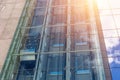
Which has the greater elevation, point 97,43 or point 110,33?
point 110,33

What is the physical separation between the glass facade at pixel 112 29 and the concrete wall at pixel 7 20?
7935 millimetres

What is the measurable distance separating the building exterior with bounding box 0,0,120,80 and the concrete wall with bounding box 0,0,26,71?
77 cm

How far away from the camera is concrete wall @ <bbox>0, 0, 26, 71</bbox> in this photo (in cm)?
2074

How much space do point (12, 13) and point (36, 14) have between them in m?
2.38

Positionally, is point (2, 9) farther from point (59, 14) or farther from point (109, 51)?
point (109, 51)

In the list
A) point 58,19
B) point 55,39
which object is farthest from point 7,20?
point 55,39

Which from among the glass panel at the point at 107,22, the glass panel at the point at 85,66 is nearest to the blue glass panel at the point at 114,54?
the glass panel at the point at 85,66

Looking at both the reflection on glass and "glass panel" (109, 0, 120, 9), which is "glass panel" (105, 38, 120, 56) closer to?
the reflection on glass

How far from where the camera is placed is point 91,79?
1714 centimetres

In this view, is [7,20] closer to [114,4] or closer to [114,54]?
[114,4]

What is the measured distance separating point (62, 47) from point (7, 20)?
6.96 metres

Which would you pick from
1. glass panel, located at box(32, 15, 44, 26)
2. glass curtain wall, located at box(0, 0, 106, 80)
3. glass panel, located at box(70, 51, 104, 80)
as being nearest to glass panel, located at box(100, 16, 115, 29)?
glass curtain wall, located at box(0, 0, 106, 80)

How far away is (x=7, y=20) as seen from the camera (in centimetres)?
2378

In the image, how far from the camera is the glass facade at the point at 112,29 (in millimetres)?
18078
